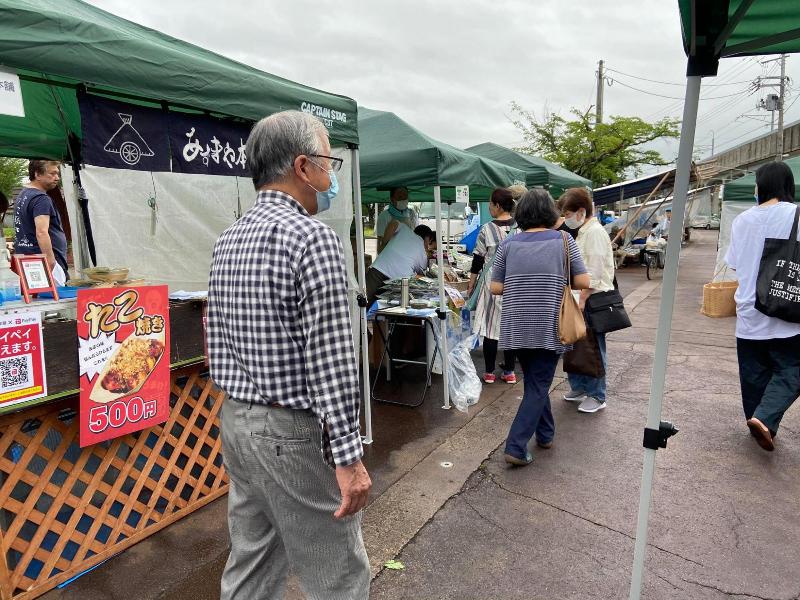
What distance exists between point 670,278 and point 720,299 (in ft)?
21.8

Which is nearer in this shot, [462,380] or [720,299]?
[462,380]

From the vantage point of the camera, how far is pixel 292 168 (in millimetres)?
1608

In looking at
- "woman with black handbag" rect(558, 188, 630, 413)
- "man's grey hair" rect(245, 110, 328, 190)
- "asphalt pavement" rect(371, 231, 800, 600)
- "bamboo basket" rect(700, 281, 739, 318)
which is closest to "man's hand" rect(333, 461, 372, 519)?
"man's grey hair" rect(245, 110, 328, 190)

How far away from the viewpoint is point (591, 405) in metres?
4.77

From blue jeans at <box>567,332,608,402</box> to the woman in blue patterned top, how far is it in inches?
46.3

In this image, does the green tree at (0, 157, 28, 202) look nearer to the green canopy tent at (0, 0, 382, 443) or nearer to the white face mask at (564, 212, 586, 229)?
the green canopy tent at (0, 0, 382, 443)

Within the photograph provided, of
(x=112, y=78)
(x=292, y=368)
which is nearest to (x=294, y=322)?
(x=292, y=368)

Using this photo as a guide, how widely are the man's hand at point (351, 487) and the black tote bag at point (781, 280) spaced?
3.35 m

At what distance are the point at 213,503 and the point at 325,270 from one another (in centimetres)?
244

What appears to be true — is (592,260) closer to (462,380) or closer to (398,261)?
(462,380)

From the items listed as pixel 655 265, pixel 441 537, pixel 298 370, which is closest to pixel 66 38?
pixel 298 370

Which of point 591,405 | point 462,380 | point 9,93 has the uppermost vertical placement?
point 9,93

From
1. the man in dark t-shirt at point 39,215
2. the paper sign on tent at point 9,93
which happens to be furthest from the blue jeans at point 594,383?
the man in dark t-shirt at point 39,215

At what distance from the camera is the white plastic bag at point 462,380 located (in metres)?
4.97
